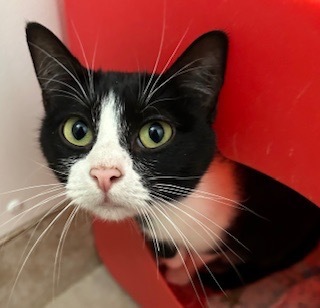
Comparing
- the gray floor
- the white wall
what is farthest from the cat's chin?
the gray floor

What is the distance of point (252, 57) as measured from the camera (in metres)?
0.71

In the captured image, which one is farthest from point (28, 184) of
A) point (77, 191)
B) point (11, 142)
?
point (77, 191)

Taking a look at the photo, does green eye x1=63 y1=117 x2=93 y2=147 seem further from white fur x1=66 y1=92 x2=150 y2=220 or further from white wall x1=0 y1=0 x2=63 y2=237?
white wall x1=0 y1=0 x2=63 y2=237

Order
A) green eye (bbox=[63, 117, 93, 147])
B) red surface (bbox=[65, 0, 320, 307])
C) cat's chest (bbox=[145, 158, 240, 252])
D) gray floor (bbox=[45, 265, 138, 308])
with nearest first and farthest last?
red surface (bbox=[65, 0, 320, 307])
green eye (bbox=[63, 117, 93, 147])
cat's chest (bbox=[145, 158, 240, 252])
gray floor (bbox=[45, 265, 138, 308])

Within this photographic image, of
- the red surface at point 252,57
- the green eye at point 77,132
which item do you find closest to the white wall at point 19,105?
the red surface at point 252,57

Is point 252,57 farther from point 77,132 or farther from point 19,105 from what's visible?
point 19,105

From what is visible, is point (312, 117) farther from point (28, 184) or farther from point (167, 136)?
point (28, 184)

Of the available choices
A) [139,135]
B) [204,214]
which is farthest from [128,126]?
[204,214]

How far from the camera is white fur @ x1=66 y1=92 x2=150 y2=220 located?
0.71 meters

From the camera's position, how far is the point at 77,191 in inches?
29.2

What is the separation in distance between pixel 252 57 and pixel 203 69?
0.08 metres

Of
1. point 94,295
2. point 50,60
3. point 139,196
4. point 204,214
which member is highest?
point 50,60

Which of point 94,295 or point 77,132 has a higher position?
point 77,132

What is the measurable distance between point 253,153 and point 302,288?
463 millimetres
